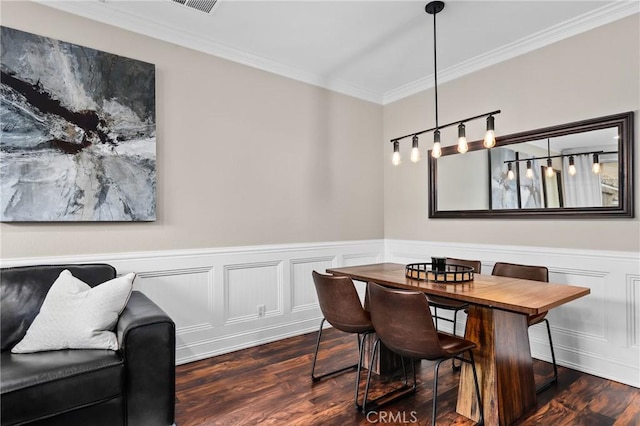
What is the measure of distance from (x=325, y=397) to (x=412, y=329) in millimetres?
893

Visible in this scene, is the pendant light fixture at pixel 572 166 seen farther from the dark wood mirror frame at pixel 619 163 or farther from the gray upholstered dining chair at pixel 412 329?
the gray upholstered dining chair at pixel 412 329

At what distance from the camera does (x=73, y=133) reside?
240 centimetres

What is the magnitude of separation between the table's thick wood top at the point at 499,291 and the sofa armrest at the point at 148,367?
4.30 feet

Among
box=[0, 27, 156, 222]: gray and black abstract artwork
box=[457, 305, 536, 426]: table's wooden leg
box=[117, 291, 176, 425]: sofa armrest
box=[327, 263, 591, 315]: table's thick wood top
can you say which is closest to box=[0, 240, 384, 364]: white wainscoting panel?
box=[0, 27, 156, 222]: gray and black abstract artwork

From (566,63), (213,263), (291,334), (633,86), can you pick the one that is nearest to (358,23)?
(566,63)

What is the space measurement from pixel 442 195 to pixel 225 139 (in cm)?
229

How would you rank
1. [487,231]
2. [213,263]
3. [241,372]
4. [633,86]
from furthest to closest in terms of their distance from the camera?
[487,231], [213,263], [241,372], [633,86]

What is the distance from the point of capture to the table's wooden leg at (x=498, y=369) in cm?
197

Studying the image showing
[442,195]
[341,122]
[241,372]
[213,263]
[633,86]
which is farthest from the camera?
[341,122]

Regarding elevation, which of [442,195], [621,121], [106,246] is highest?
[621,121]

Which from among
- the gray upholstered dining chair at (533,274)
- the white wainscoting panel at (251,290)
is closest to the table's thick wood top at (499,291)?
the gray upholstered dining chair at (533,274)

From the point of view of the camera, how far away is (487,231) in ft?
10.9

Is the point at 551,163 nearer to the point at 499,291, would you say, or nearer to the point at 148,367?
the point at 499,291

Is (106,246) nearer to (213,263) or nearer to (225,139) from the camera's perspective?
(213,263)
